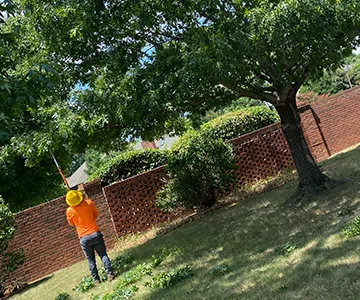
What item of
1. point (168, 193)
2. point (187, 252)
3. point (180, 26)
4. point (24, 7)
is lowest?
point (187, 252)

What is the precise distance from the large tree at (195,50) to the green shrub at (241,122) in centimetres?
554

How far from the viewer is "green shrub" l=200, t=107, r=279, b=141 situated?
576 inches

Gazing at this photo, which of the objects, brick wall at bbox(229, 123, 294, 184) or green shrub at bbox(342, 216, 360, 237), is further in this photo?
brick wall at bbox(229, 123, 294, 184)

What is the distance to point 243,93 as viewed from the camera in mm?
8570

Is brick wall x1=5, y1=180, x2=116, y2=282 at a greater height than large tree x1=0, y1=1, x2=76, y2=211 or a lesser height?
lesser

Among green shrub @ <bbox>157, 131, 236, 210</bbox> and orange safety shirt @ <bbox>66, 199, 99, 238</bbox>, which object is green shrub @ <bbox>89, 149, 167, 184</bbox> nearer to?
green shrub @ <bbox>157, 131, 236, 210</bbox>

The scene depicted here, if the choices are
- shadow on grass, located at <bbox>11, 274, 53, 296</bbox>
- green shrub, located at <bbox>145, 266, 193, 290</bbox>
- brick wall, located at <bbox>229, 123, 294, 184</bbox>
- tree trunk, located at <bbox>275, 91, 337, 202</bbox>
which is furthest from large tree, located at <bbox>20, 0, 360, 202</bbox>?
shadow on grass, located at <bbox>11, 274, 53, 296</bbox>

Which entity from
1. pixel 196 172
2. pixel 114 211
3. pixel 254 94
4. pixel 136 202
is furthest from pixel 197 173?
pixel 254 94

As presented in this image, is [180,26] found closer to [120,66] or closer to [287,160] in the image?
[120,66]

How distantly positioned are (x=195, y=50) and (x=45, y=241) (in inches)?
262

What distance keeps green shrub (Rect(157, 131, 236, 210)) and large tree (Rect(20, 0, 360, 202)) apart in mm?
2548

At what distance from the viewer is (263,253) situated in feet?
19.7

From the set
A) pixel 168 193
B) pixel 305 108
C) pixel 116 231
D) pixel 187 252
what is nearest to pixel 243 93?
pixel 187 252

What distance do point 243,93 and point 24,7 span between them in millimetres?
4387
